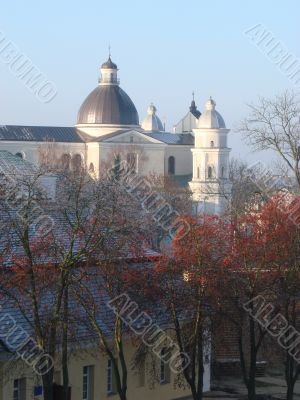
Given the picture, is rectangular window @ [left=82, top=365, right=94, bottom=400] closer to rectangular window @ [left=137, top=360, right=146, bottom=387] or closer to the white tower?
rectangular window @ [left=137, top=360, right=146, bottom=387]

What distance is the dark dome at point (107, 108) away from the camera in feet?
312

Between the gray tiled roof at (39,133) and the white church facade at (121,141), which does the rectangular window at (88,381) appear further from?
the gray tiled roof at (39,133)

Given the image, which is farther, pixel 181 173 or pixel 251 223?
pixel 181 173

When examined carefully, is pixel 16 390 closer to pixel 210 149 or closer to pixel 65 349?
pixel 65 349

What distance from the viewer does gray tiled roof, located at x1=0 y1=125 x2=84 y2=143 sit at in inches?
3600

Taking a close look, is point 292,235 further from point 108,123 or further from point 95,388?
point 108,123

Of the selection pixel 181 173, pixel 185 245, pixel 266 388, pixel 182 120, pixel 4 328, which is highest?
pixel 182 120

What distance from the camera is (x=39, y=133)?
93688 mm

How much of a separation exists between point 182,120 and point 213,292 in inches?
3921

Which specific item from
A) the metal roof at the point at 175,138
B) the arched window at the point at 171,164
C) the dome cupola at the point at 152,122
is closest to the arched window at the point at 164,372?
the metal roof at the point at 175,138

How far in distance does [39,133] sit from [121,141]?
8.48 m

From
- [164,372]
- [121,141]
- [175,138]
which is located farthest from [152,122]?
[164,372]

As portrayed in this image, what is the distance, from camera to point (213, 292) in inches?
749

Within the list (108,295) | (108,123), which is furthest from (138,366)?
(108,123)
